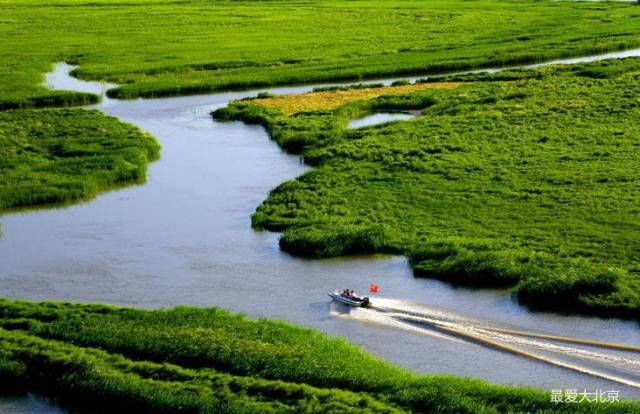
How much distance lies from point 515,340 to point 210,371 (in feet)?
22.1

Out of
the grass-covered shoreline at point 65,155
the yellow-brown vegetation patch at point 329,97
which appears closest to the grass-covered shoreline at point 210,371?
the grass-covered shoreline at point 65,155

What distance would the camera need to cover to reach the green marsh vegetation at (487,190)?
87.9ft

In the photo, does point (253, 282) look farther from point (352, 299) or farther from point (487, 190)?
point (487, 190)

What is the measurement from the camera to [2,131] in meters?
44.2

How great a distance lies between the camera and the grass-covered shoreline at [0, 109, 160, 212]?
117 feet

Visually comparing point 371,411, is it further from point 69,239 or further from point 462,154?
point 462,154

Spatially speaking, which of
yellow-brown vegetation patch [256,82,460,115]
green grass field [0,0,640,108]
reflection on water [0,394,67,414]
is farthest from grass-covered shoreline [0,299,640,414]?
green grass field [0,0,640,108]

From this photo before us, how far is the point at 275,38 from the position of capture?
74438 millimetres

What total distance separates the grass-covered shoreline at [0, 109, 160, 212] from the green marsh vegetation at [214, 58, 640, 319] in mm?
6134

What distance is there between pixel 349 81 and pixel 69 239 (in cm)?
3009

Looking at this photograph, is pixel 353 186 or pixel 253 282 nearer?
pixel 253 282

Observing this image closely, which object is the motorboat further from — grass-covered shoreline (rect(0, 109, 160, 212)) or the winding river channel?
grass-covered shoreline (rect(0, 109, 160, 212))

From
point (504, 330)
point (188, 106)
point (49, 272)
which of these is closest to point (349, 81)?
point (188, 106)

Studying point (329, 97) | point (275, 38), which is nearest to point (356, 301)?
point (329, 97)
